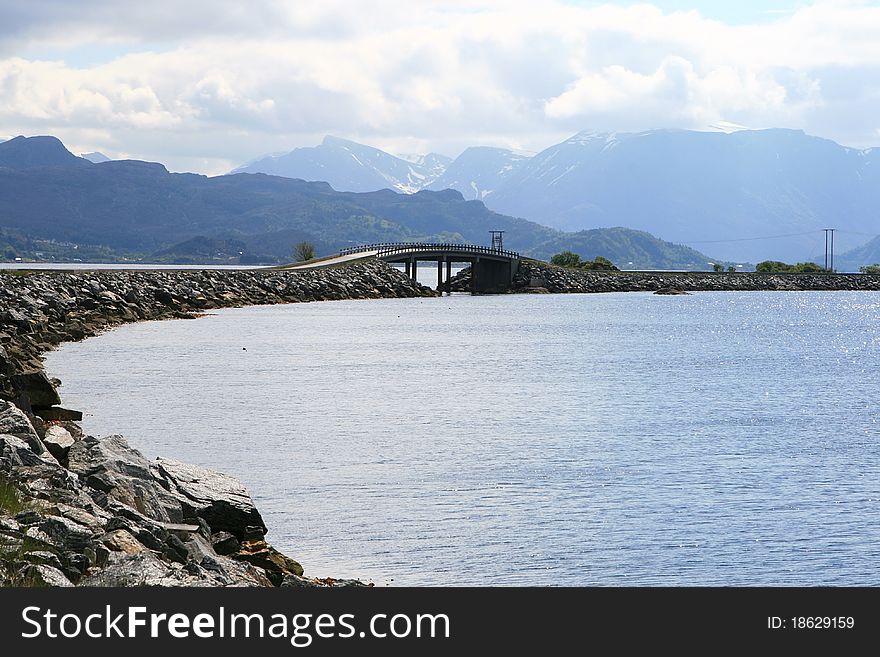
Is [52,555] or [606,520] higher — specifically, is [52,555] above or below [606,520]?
above

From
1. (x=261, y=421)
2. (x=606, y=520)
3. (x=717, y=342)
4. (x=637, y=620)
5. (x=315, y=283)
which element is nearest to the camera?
(x=637, y=620)

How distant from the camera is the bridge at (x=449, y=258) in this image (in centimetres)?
14950

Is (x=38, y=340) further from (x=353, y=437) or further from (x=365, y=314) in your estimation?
(x=365, y=314)

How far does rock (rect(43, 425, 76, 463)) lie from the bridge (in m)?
120

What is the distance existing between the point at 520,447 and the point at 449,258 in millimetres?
125159

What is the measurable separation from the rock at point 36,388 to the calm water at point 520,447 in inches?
118

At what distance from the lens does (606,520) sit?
22078 mm

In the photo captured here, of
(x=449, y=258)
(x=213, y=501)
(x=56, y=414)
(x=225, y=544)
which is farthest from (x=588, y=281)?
(x=225, y=544)

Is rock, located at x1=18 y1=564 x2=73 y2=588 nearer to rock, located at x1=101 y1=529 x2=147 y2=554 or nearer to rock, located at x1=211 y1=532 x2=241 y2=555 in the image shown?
rock, located at x1=101 y1=529 x2=147 y2=554

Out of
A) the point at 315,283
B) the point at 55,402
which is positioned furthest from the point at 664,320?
the point at 55,402

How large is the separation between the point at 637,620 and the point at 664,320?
99450 mm

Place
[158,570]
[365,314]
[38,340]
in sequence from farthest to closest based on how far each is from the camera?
[365,314], [38,340], [158,570]

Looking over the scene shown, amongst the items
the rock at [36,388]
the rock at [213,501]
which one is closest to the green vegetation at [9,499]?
the rock at [213,501]

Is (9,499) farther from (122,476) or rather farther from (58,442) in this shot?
(58,442)
